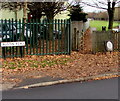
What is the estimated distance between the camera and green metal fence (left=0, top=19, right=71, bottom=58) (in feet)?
36.9

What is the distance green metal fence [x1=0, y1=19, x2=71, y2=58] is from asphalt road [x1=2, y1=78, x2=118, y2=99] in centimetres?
482

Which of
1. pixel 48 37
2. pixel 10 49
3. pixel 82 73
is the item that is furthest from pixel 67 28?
pixel 82 73

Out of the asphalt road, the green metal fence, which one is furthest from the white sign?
the asphalt road

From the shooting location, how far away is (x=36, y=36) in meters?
12.0

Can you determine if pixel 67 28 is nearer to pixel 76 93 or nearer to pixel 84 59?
pixel 84 59

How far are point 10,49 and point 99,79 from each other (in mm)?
4917

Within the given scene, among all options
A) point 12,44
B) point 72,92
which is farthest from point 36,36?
point 72,92

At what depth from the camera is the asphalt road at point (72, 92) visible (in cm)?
596

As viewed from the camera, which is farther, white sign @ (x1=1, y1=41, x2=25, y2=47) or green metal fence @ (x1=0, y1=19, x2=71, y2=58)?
green metal fence @ (x1=0, y1=19, x2=71, y2=58)

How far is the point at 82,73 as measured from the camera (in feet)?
27.6

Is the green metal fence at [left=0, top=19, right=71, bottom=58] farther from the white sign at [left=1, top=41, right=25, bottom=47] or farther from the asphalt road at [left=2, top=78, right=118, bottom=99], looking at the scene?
the asphalt road at [left=2, top=78, right=118, bottom=99]

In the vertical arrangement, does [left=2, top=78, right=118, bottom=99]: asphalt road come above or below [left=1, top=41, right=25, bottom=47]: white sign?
below

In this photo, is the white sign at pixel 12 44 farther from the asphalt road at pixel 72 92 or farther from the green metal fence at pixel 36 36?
the asphalt road at pixel 72 92

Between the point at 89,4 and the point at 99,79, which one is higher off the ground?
the point at 89,4
